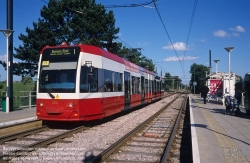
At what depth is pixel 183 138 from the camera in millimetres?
10250

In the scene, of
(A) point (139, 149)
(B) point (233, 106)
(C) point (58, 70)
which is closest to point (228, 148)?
(A) point (139, 149)

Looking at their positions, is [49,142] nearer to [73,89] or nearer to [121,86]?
[73,89]

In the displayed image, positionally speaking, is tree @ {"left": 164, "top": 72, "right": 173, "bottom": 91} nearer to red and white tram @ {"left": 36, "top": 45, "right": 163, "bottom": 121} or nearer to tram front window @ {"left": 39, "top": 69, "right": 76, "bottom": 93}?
red and white tram @ {"left": 36, "top": 45, "right": 163, "bottom": 121}

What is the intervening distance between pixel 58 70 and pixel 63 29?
18.5 meters

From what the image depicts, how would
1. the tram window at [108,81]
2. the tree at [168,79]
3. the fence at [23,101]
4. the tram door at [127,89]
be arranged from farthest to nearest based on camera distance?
the tree at [168,79] < the fence at [23,101] < the tram door at [127,89] < the tram window at [108,81]

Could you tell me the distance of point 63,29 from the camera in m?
28.4

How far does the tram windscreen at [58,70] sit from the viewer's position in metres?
10.8

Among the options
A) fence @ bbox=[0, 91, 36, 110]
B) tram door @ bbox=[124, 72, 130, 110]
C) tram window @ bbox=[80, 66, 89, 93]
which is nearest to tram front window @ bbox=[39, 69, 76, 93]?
tram window @ bbox=[80, 66, 89, 93]

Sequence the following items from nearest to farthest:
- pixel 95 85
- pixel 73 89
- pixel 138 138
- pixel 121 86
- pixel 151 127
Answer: pixel 138 138 → pixel 73 89 → pixel 95 85 → pixel 151 127 → pixel 121 86

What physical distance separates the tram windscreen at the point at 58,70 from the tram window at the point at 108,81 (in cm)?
216

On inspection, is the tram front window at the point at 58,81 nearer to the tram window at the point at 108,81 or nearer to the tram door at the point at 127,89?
the tram window at the point at 108,81

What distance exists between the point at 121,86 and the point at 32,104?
7.53m

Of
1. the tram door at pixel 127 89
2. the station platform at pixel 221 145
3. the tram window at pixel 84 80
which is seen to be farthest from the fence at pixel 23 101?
the station platform at pixel 221 145

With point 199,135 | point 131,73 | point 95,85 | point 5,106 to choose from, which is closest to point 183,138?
point 199,135
